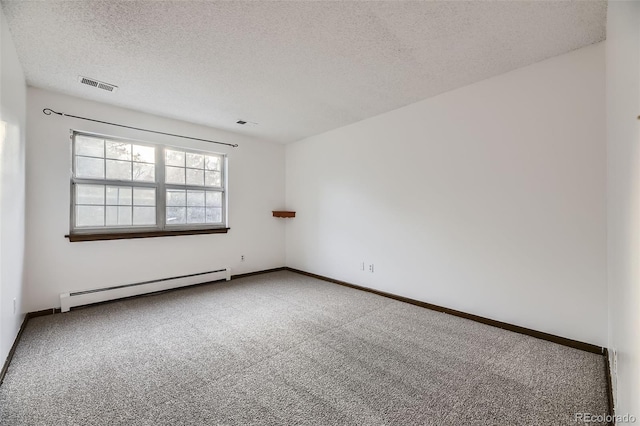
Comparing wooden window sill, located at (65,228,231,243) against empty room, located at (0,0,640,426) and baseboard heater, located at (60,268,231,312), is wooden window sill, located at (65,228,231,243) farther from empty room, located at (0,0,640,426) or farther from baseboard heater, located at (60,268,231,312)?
baseboard heater, located at (60,268,231,312)

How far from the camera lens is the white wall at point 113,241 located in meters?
3.17

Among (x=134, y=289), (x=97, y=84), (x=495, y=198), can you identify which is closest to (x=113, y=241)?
(x=134, y=289)

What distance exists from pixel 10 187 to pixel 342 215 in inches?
147

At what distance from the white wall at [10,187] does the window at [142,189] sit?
2.43 ft

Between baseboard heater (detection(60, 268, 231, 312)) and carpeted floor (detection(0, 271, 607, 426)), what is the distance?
0.60 ft

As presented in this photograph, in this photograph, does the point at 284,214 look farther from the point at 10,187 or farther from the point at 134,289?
the point at 10,187

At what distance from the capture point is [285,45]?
2.33 m

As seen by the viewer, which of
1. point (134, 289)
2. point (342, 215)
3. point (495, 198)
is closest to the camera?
point (495, 198)

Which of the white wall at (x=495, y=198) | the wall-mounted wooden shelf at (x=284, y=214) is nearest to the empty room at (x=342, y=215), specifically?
the white wall at (x=495, y=198)

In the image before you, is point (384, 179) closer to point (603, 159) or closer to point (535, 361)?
point (603, 159)

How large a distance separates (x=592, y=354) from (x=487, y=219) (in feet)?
4.57

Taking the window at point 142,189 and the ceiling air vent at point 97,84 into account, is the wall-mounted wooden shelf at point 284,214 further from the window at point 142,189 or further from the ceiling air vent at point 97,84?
the ceiling air vent at point 97,84

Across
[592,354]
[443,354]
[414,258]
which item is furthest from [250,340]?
[592,354]

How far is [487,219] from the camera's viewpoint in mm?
2992
